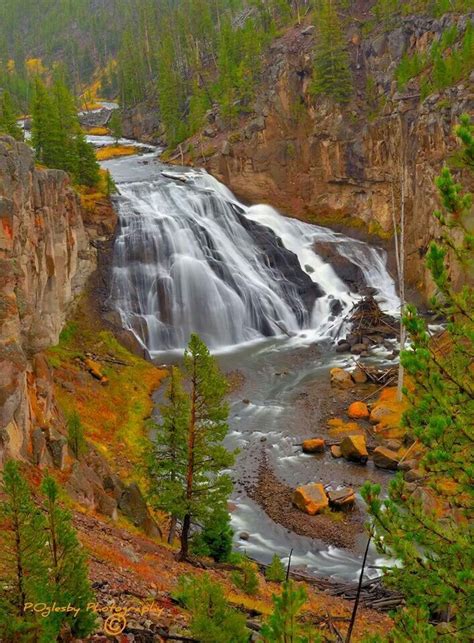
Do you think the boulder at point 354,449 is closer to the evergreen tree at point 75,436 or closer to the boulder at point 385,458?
the boulder at point 385,458

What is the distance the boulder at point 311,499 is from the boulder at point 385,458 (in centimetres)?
331

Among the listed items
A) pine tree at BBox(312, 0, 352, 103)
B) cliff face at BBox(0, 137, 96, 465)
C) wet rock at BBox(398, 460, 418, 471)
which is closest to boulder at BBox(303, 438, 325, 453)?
wet rock at BBox(398, 460, 418, 471)

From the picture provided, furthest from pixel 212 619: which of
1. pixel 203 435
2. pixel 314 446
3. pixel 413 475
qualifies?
pixel 314 446

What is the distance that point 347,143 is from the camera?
176 ft

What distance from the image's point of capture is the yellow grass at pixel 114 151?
7738 cm

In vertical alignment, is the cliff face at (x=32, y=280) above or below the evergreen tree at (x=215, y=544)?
above

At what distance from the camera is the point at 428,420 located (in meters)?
7.37

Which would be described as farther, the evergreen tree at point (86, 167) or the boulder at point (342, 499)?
the evergreen tree at point (86, 167)

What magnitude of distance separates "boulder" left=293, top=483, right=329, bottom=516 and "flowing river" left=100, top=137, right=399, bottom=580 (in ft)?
4.38

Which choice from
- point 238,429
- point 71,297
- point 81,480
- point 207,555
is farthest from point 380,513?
point 71,297

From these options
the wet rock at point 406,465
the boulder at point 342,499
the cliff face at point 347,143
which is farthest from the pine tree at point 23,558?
the cliff face at point 347,143

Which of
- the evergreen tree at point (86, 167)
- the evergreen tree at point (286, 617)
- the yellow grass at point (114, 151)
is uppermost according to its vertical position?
the yellow grass at point (114, 151)

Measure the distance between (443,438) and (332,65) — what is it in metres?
55.1

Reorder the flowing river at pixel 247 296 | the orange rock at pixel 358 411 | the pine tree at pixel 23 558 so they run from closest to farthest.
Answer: the pine tree at pixel 23 558
the flowing river at pixel 247 296
the orange rock at pixel 358 411
